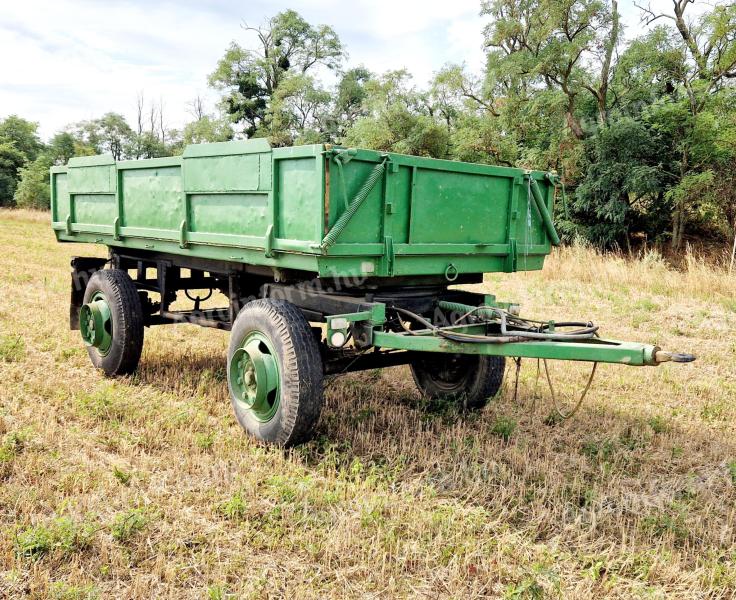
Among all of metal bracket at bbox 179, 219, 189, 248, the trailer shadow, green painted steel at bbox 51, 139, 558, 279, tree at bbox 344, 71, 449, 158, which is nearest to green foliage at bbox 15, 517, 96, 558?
the trailer shadow

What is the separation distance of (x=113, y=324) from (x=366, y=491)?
3.45 meters

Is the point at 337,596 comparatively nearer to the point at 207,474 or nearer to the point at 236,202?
the point at 207,474

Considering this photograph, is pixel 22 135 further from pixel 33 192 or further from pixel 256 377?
pixel 256 377

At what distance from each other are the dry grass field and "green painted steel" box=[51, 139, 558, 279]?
1.32 metres

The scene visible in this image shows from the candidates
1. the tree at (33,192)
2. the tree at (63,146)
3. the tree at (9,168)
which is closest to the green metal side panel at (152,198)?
the tree at (33,192)

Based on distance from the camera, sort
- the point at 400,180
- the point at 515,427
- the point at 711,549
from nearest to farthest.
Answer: the point at 711,549, the point at 400,180, the point at 515,427

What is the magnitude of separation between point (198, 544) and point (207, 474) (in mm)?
804

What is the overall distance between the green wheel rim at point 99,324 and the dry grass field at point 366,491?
0.34m

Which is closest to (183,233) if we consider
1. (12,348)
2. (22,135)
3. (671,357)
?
(12,348)

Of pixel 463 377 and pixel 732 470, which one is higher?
pixel 463 377

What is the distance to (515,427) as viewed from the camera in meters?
5.18

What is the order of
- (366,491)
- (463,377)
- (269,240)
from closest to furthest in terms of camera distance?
(366,491) < (269,240) < (463,377)

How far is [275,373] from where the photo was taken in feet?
14.8

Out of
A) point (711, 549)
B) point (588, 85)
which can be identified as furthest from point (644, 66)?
point (711, 549)
